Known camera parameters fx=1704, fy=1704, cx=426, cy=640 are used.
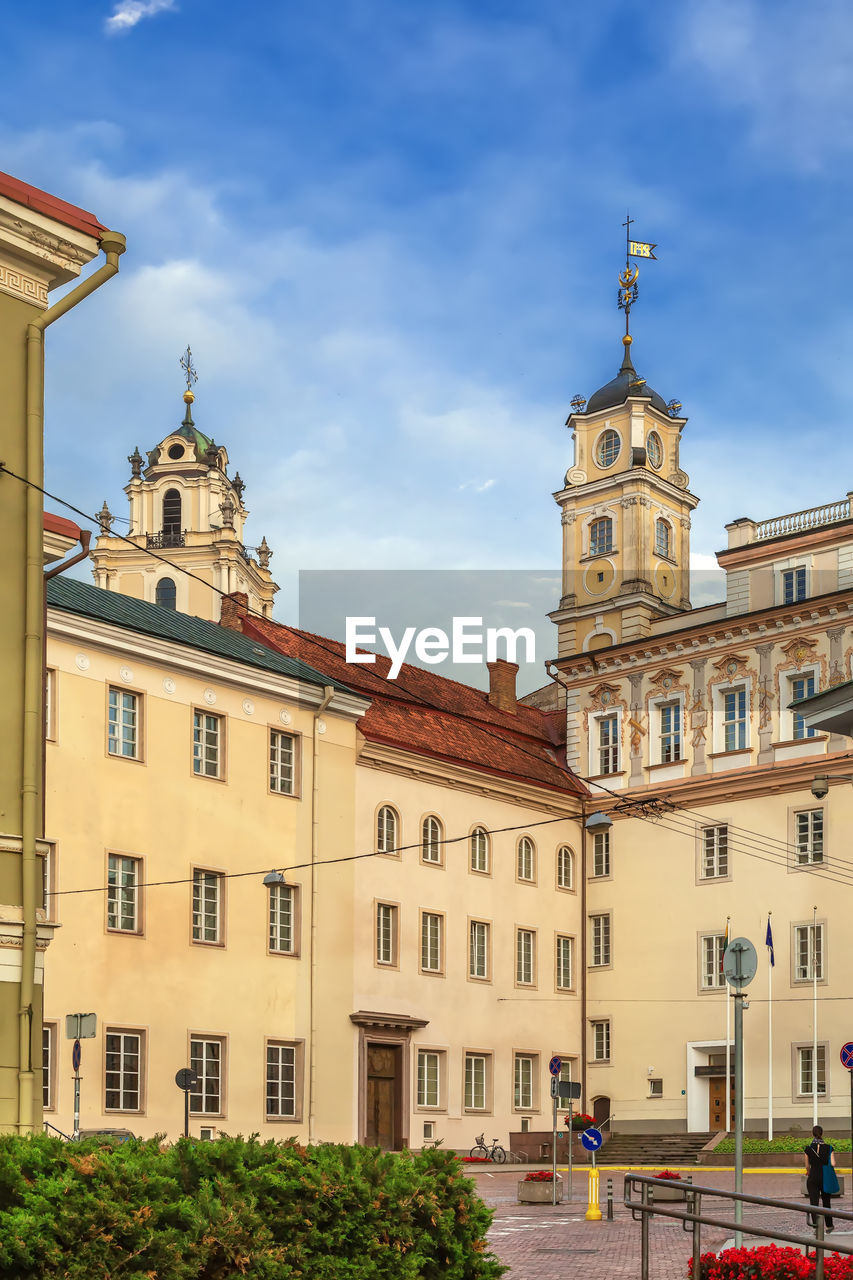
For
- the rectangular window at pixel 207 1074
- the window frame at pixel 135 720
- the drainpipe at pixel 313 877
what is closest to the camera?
the window frame at pixel 135 720

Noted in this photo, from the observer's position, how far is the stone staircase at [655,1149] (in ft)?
154

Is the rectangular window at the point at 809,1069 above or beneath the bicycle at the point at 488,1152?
above

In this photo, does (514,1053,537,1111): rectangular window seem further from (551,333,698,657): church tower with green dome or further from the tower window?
the tower window

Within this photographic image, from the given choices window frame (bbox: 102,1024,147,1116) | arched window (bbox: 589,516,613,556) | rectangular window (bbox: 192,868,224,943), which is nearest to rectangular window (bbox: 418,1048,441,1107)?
rectangular window (bbox: 192,868,224,943)

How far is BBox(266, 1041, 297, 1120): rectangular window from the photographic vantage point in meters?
40.4

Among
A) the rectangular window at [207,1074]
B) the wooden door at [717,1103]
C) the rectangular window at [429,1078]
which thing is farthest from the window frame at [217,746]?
the wooden door at [717,1103]

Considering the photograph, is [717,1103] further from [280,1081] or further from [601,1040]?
[280,1081]

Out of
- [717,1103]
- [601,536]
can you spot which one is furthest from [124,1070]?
[601,536]

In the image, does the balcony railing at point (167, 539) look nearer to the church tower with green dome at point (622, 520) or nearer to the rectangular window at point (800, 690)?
the church tower with green dome at point (622, 520)

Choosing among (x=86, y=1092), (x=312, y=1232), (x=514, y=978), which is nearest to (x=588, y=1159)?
(x=514, y=978)

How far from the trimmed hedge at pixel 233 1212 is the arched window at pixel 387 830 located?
34.9 m

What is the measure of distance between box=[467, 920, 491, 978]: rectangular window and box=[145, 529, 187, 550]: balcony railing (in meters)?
61.1

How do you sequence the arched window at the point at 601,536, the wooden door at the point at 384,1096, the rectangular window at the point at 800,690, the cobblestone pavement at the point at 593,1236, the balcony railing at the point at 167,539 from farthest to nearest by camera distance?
the balcony railing at the point at 167,539, the arched window at the point at 601,536, the rectangular window at the point at 800,690, the wooden door at the point at 384,1096, the cobblestone pavement at the point at 593,1236

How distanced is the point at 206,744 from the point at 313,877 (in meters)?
4.69
